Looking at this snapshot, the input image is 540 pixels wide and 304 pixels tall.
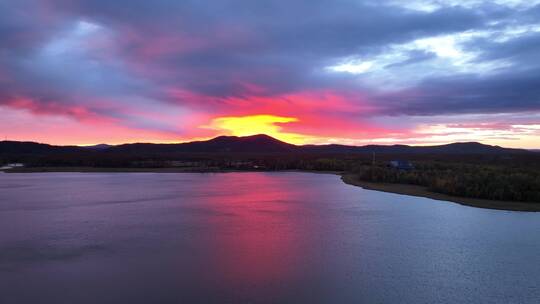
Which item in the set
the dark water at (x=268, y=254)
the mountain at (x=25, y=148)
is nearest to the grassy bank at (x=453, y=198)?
the dark water at (x=268, y=254)

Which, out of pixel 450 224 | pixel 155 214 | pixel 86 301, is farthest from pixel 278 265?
pixel 155 214

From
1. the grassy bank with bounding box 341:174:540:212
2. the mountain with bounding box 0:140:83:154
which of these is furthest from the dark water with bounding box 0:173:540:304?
the mountain with bounding box 0:140:83:154

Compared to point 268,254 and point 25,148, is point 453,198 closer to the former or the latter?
point 268,254

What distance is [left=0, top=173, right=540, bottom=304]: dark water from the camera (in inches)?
325

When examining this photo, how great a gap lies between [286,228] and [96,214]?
7.82m

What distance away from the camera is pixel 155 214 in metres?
17.7

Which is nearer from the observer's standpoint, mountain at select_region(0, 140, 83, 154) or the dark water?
the dark water

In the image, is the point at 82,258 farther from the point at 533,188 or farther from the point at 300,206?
the point at 533,188

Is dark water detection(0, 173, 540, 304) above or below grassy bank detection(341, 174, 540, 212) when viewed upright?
below

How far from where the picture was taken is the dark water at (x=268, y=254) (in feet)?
27.1

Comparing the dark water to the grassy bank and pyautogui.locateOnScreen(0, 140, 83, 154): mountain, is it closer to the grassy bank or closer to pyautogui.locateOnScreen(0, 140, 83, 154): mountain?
the grassy bank

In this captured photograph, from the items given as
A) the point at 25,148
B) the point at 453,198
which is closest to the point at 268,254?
the point at 453,198

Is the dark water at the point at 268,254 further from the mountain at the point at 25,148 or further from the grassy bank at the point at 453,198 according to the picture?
the mountain at the point at 25,148

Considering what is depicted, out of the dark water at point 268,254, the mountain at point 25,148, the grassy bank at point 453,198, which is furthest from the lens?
the mountain at point 25,148
